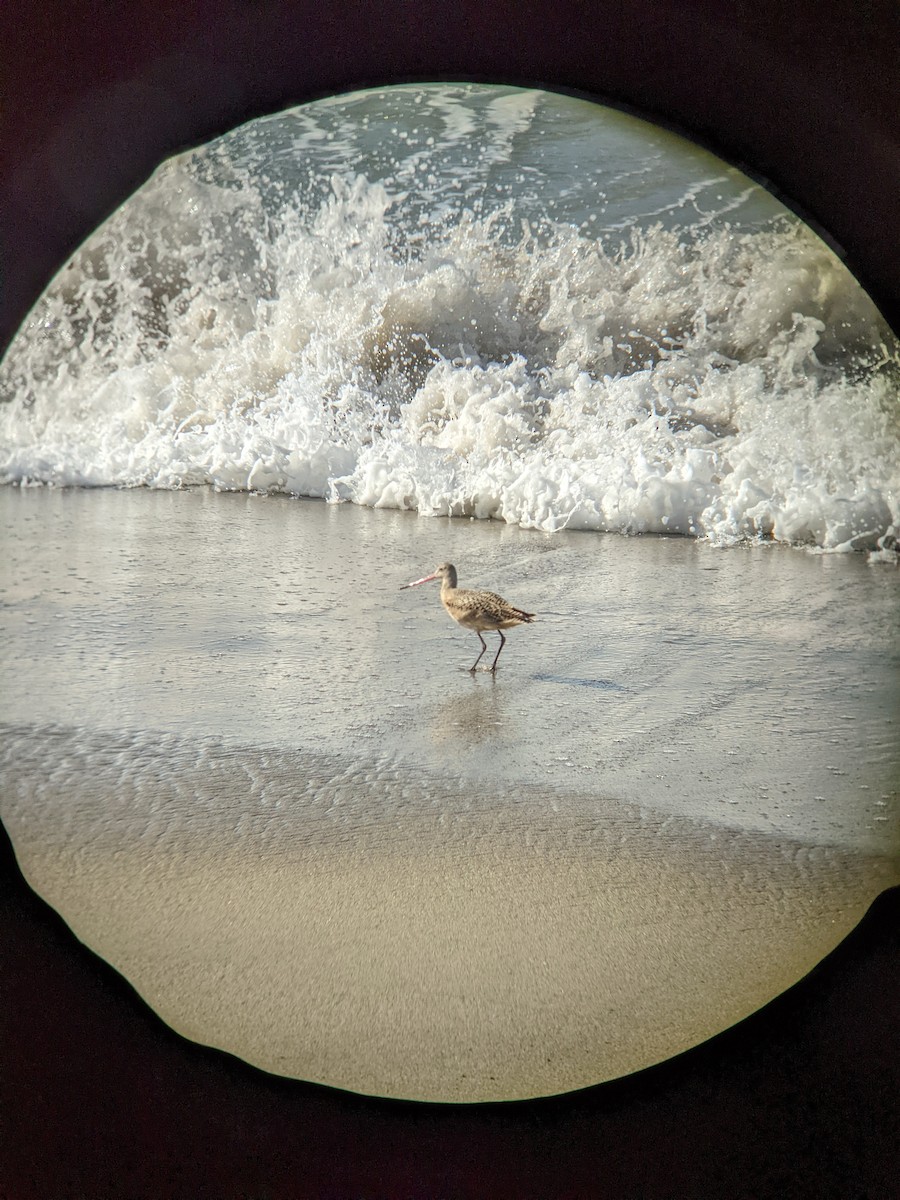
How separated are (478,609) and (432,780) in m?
0.20

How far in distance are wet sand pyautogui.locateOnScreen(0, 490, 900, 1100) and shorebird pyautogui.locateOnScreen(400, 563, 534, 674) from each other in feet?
0.06

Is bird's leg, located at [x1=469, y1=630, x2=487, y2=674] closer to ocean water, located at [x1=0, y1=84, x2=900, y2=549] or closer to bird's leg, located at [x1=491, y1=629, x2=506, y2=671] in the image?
bird's leg, located at [x1=491, y1=629, x2=506, y2=671]

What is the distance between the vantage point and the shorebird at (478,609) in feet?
3.57

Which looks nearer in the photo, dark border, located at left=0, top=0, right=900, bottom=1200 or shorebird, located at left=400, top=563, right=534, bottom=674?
dark border, located at left=0, top=0, right=900, bottom=1200

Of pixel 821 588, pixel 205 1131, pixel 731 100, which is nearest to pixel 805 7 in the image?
pixel 731 100

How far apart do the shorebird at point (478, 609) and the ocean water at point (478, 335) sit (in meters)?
0.10

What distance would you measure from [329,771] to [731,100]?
83 cm

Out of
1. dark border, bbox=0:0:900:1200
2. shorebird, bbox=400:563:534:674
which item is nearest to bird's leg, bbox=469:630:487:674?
shorebird, bbox=400:563:534:674

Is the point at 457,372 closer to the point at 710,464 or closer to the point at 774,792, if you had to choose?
the point at 710,464

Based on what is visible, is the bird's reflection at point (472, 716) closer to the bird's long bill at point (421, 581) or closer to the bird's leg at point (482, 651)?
the bird's leg at point (482, 651)

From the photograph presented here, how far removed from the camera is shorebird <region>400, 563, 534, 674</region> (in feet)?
3.57

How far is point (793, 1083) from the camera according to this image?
3.40 feet

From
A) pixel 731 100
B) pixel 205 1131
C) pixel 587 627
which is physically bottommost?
pixel 205 1131

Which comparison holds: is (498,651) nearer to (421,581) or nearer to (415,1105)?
(421,581)
